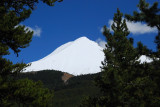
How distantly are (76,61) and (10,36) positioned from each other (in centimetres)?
13672

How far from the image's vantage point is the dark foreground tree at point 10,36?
43.3ft

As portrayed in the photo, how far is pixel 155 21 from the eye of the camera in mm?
12492

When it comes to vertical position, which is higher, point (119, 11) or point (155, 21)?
point (119, 11)

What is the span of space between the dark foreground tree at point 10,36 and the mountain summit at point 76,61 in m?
108

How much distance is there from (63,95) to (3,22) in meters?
45.5

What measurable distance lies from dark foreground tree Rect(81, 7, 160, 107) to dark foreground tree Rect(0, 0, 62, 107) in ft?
23.2

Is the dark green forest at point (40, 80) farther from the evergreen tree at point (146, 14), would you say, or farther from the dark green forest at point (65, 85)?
the dark green forest at point (65, 85)

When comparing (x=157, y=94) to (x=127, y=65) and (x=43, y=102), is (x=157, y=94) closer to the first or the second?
(x=127, y=65)

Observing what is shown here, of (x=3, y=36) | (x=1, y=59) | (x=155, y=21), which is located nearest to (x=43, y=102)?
(x=1, y=59)

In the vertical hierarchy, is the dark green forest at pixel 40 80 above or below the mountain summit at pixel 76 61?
below

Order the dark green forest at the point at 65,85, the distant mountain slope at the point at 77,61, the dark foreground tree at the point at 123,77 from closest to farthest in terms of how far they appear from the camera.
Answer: the dark foreground tree at the point at 123,77 < the dark green forest at the point at 65,85 < the distant mountain slope at the point at 77,61

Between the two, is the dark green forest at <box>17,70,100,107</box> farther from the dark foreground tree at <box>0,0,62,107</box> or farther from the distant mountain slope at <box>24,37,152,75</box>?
the distant mountain slope at <box>24,37,152,75</box>

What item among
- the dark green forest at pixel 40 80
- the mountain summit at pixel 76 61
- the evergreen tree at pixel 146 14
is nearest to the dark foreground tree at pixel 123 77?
the dark green forest at pixel 40 80

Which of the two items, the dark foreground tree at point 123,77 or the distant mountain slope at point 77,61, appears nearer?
the dark foreground tree at point 123,77
